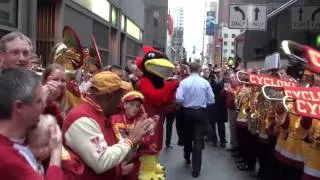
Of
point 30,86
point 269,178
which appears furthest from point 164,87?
point 30,86

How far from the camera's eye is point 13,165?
282 centimetres

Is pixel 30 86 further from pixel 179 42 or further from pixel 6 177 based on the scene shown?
pixel 179 42

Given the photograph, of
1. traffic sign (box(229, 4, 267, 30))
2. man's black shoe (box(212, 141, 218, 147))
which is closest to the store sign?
man's black shoe (box(212, 141, 218, 147))

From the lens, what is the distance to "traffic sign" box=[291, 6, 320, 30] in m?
14.0

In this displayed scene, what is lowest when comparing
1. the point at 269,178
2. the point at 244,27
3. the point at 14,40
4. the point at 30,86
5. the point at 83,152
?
the point at 269,178

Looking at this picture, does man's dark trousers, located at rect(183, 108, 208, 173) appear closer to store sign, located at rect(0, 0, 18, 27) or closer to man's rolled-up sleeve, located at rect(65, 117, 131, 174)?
store sign, located at rect(0, 0, 18, 27)

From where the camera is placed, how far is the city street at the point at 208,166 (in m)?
11.3

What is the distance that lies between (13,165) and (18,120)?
202 mm

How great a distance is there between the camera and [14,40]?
4.60 metres

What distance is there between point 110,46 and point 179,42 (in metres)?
78.5

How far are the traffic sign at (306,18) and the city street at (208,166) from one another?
10.9 ft

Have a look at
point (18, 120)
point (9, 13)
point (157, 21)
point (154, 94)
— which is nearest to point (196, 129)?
point (154, 94)

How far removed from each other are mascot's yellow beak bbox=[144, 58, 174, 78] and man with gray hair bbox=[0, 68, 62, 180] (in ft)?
16.1

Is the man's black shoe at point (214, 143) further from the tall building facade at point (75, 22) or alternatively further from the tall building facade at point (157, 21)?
the tall building facade at point (157, 21)
